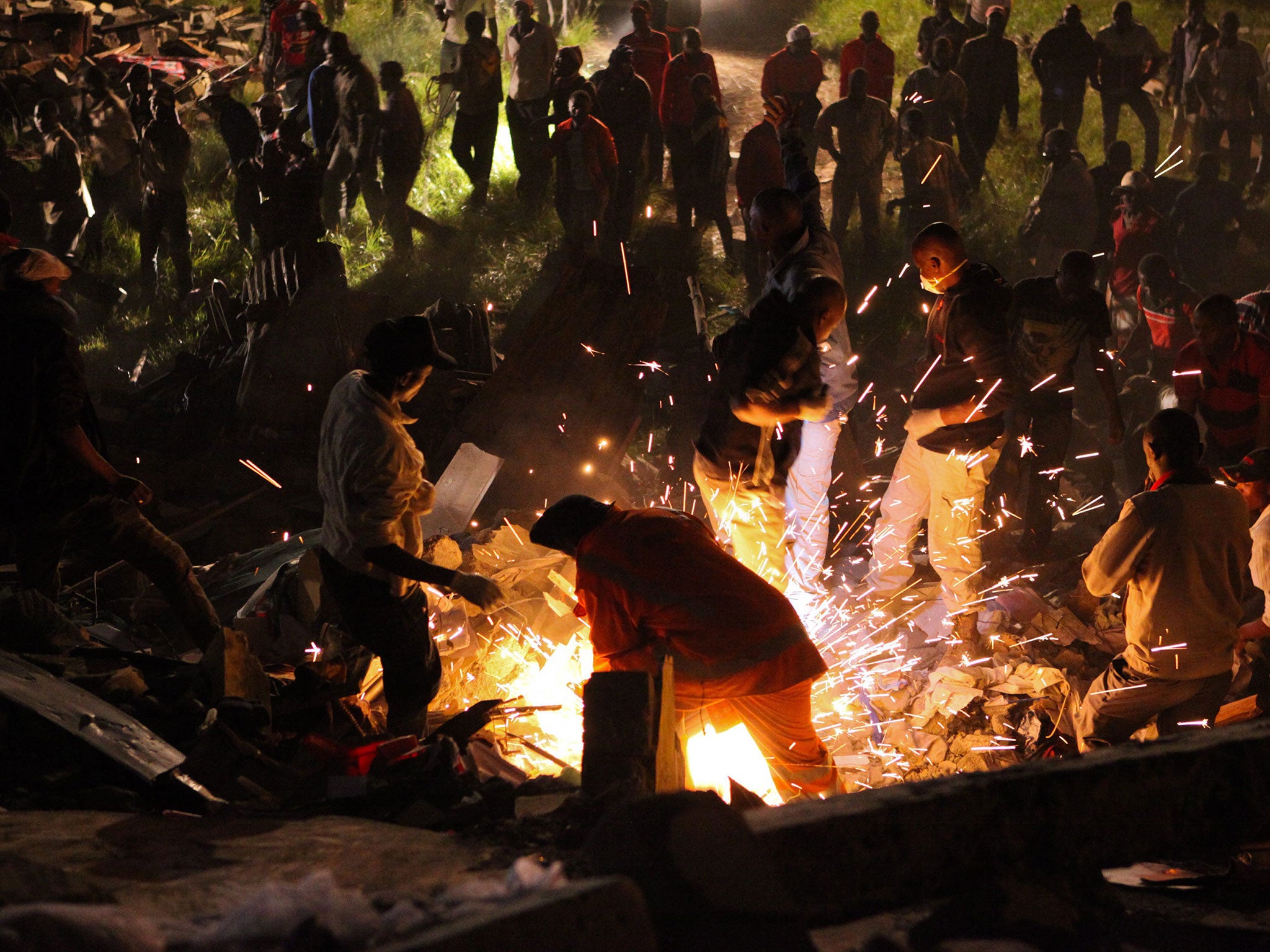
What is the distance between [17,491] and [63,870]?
9.68 feet

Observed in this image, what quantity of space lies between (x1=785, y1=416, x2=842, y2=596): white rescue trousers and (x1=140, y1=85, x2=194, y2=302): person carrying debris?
8507 millimetres

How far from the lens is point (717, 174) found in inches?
424

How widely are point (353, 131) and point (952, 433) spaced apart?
8.05 metres

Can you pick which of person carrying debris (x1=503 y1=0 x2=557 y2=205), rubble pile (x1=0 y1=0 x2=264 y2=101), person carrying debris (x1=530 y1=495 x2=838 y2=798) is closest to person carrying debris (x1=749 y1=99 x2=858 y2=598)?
person carrying debris (x1=530 y1=495 x2=838 y2=798)

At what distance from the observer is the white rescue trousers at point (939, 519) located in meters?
5.82

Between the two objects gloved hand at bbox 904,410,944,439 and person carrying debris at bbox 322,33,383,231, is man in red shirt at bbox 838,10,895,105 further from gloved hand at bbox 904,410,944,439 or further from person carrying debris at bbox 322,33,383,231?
gloved hand at bbox 904,410,944,439

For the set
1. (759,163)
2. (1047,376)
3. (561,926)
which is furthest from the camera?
(759,163)

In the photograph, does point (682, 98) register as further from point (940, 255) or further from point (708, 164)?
point (940, 255)

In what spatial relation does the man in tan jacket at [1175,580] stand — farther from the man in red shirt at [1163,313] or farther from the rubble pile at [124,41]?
the rubble pile at [124,41]

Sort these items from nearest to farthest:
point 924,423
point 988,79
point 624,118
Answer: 1. point 924,423
2. point 624,118
3. point 988,79

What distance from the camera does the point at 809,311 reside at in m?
5.04

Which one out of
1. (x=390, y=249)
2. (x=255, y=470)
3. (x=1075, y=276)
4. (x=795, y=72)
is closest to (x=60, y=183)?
(x=390, y=249)

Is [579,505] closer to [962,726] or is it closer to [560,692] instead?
[560,692]

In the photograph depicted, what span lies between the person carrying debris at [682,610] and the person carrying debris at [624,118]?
7.32 meters
